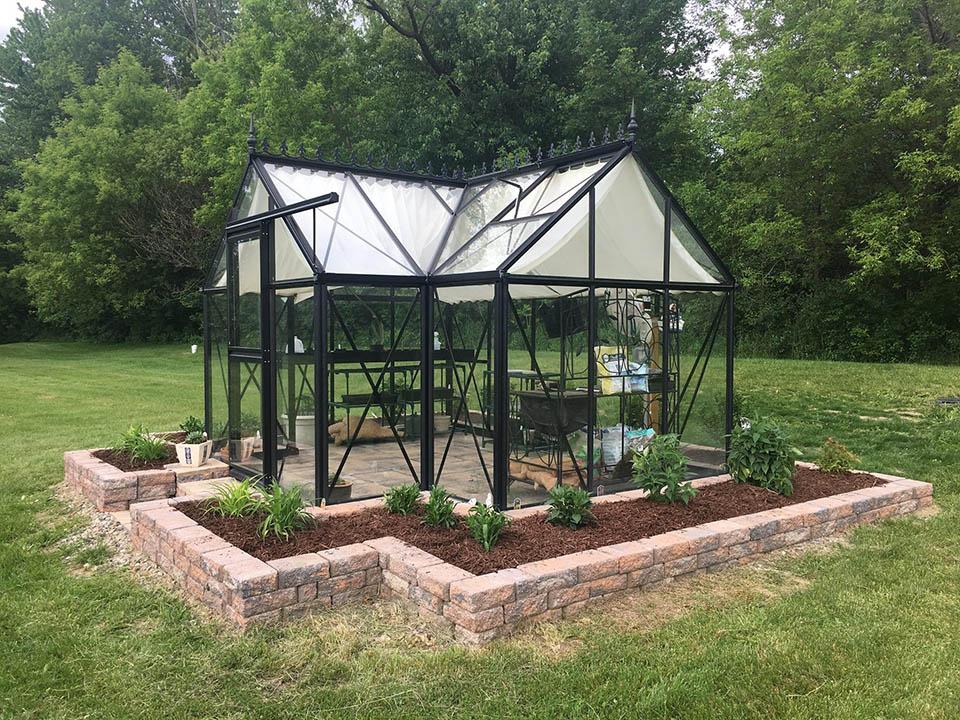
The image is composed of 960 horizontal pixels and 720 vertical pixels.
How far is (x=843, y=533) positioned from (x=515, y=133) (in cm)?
1536

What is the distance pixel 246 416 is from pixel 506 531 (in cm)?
321

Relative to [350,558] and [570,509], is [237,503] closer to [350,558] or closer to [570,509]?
[350,558]

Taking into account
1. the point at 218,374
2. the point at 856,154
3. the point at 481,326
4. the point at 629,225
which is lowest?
the point at 218,374

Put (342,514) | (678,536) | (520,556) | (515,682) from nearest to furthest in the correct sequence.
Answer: (515,682), (520,556), (678,536), (342,514)

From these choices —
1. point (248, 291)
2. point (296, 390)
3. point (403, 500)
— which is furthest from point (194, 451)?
point (403, 500)

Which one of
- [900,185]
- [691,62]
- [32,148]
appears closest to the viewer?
[900,185]

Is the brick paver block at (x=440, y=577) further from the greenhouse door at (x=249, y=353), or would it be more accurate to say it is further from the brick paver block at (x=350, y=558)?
the greenhouse door at (x=249, y=353)

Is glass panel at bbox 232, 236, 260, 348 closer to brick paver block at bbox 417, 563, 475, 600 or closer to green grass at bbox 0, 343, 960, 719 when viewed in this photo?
green grass at bbox 0, 343, 960, 719

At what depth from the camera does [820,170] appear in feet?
53.2

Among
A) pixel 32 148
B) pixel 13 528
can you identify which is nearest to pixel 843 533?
pixel 13 528

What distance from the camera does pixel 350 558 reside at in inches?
170

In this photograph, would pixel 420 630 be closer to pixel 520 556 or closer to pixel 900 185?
pixel 520 556

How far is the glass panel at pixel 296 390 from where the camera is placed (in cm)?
617

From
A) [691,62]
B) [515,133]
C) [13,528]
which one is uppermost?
[691,62]
